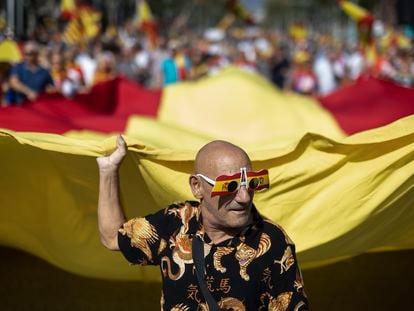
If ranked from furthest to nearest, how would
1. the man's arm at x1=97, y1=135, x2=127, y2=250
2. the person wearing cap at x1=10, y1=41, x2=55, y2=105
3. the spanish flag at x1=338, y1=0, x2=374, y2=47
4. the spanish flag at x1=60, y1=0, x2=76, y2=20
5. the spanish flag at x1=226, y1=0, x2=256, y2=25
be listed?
1. the spanish flag at x1=226, y1=0, x2=256, y2=25
2. the spanish flag at x1=60, y1=0, x2=76, y2=20
3. the spanish flag at x1=338, y1=0, x2=374, y2=47
4. the person wearing cap at x1=10, y1=41, x2=55, y2=105
5. the man's arm at x1=97, y1=135, x2=127, y2=250

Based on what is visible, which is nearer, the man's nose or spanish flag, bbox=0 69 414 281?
the man's nose

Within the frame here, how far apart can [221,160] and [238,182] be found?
76 millimetres

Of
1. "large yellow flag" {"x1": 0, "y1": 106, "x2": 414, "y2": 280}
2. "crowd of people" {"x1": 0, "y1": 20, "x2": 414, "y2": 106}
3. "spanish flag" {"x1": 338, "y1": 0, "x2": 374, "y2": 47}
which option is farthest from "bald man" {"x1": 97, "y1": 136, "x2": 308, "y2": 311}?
"spanish flag" {"x1": 338, "y1": 0, "x2": 374, "y2": 47}

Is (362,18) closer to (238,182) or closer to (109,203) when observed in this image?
(109,203)

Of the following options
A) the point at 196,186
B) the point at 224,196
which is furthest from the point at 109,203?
the point at 224,196

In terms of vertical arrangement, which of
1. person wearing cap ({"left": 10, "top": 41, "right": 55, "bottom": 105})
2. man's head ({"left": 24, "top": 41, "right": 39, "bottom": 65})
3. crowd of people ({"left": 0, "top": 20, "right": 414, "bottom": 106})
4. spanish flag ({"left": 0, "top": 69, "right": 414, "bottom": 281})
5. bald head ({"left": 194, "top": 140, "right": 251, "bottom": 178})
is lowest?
crowd of people ({"left": 0, "top": 20, "right": 414, "bottom": 106})

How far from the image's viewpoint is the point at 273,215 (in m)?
3.03

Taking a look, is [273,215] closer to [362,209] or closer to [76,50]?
[362,209]

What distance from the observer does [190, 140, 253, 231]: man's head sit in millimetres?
2193

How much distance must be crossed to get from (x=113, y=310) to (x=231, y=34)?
98.1 ft

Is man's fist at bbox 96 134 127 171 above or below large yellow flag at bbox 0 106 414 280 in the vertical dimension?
above

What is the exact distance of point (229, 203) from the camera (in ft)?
7.27

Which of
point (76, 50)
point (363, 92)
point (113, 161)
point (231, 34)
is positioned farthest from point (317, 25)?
point (113, 161)

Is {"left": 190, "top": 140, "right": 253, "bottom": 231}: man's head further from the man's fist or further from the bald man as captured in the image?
the man's fist
